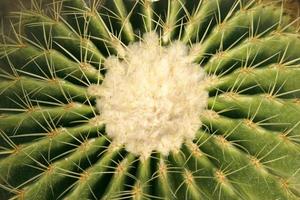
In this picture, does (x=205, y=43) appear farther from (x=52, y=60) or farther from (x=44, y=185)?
(x=44, y=185)

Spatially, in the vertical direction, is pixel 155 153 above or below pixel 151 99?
below

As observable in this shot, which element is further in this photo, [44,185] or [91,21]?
[91,21]

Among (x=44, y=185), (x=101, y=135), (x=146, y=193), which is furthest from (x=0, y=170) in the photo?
(x=146, y=193)

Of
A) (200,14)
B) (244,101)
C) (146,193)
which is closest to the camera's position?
(146,193)
